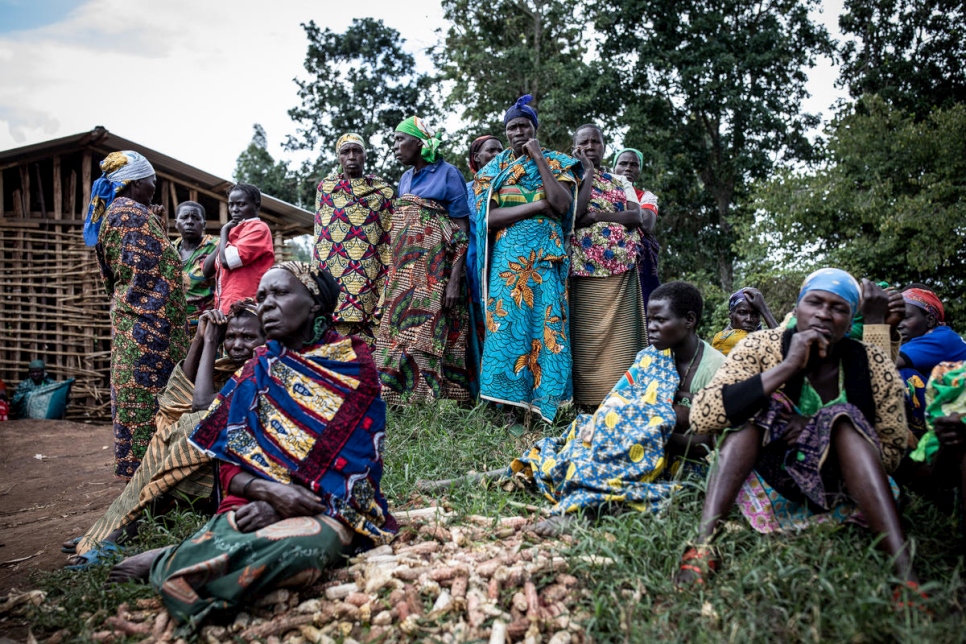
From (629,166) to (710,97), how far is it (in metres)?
11.8

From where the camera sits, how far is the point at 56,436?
9141 mm

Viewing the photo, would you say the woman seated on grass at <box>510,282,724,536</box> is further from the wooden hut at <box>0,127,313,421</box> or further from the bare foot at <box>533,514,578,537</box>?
the wooden hut at <box>0,127,313,421</box>

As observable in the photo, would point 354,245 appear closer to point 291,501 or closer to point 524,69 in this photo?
point 291,501

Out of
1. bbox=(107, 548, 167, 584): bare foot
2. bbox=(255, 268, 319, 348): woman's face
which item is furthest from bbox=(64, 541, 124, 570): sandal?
bbox=(255, 268, 319, 348): woman's face

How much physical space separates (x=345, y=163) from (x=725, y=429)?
4220mm

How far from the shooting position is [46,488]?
6.41 metres

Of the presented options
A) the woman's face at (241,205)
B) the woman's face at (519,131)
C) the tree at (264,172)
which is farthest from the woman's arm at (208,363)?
the tree at (264,172)

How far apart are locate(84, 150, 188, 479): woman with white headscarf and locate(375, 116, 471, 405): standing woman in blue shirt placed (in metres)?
1.57

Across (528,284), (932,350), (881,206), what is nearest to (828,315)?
(932,350)

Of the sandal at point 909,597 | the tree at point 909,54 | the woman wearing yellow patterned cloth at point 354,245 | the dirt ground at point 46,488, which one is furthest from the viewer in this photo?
the tree at point 909,54

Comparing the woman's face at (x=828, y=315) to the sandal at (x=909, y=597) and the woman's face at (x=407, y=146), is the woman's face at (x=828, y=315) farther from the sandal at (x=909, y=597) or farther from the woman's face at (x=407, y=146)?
the woman's face at (x=407, y=146)

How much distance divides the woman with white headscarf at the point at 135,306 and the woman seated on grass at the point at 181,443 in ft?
2.52

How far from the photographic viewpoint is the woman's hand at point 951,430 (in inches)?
107

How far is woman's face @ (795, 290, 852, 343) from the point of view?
112 inches
